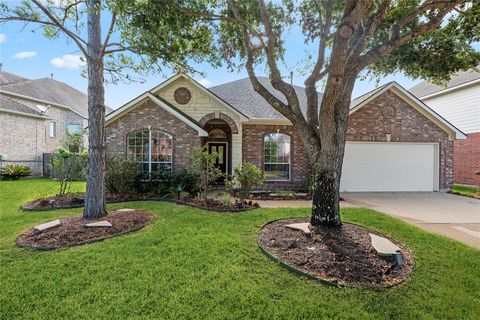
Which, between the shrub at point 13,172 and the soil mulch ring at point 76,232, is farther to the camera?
the shrub at point 13,172

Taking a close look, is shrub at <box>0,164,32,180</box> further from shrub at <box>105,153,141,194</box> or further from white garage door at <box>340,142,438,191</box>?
white garage door at <box>340,142,438,191</box>

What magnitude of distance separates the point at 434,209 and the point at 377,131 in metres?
4.97

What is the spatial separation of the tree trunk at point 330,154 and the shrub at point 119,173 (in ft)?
24.6

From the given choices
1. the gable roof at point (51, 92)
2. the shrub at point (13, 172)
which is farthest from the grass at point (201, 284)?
the gable roof at point (51, 92)

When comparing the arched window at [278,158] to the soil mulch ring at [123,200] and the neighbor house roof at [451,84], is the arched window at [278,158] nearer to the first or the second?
the soil mulch ring at [123,200]

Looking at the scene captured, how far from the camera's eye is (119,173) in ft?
32.3

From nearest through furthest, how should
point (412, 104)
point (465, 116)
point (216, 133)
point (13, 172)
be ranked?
point (412, 104)
point (216, 133)
point (13, 172)
point (465, 116)

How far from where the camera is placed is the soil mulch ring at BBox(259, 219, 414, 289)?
3.97 metres

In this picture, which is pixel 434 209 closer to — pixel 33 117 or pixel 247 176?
pixel 247 176

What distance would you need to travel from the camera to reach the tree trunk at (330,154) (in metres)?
5.67

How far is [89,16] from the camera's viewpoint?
6.84m

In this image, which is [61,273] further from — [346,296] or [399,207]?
[399,207]

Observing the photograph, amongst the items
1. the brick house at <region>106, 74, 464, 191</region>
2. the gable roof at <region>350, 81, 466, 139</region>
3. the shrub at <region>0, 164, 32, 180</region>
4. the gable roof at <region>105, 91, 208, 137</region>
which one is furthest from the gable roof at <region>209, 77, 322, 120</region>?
the shrub at <region>0, 164, 32, 180</region>

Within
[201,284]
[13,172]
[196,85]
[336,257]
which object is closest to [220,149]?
[196,85]
